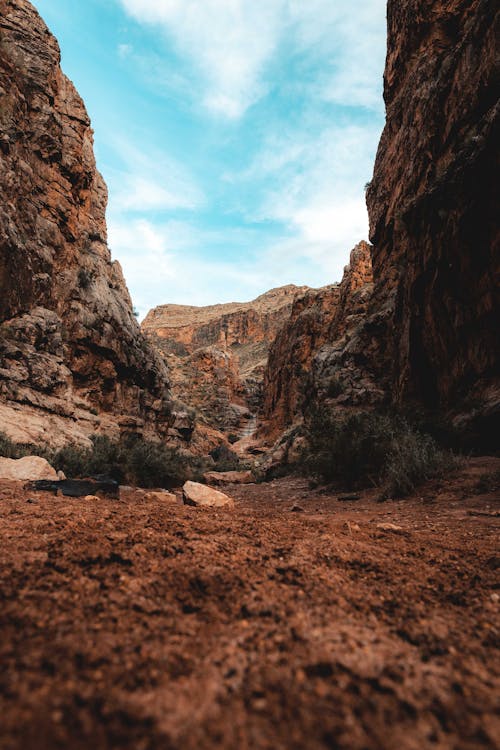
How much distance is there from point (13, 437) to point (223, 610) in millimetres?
9953

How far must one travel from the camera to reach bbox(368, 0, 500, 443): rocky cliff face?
748 centimetres

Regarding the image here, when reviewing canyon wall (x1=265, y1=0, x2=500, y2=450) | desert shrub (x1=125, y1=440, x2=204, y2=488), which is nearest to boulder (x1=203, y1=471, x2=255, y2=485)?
desert shrub (x1=125, y1=440, x2=204, y2=488)

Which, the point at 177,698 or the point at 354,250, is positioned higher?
the point at 354,250

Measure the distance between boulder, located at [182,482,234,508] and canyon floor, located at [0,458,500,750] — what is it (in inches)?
87.9

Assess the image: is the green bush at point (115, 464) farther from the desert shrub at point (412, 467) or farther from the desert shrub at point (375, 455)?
the desert shrub at point (412, 467)

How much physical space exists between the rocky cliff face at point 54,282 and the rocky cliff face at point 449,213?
1191 cm

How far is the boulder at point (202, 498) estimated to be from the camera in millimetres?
4473

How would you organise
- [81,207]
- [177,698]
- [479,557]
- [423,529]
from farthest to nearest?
[81,207], [423,529], [479,557], [177,698]

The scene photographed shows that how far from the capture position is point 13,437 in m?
8.98

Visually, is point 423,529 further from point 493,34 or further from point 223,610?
point 493,34

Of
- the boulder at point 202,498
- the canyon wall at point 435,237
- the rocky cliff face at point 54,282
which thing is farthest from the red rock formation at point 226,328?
the boulder at point 202,498

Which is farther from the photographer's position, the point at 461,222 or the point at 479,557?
the point at 461,222

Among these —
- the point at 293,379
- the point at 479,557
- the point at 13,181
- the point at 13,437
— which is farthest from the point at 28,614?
the point at 293,379

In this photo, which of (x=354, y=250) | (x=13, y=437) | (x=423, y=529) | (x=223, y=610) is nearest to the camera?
(x=223, y=610)
